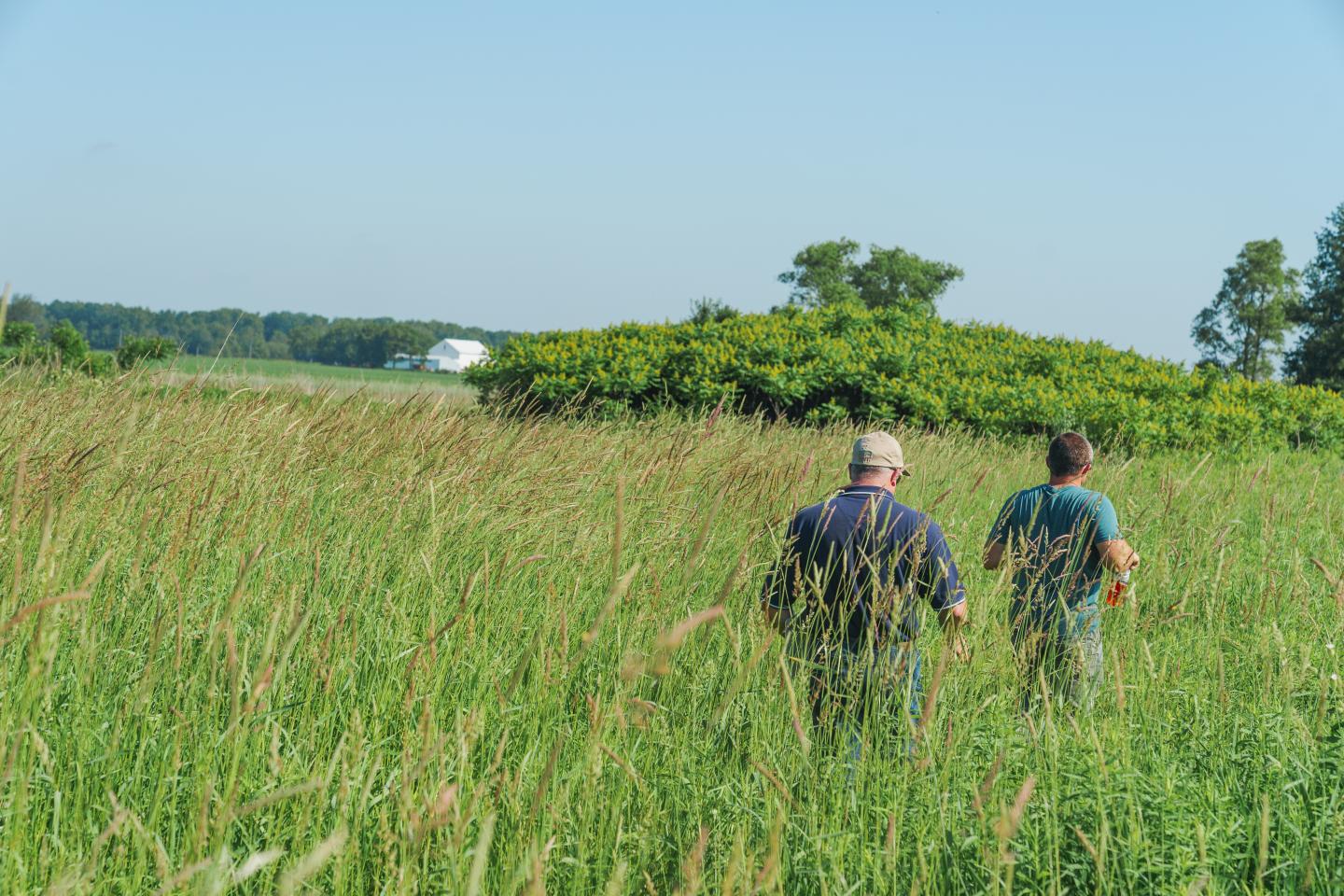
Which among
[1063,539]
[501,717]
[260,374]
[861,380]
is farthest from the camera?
[861,380]

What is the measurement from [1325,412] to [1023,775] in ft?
52.2

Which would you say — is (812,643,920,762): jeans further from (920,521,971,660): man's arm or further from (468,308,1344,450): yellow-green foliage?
(468,308,1344,450): yellow-green foliage

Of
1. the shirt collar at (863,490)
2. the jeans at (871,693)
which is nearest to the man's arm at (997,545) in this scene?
the shirt collar at (863,490)

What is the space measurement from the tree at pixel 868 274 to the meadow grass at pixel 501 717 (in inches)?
1769

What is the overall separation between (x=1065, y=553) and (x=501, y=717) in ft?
9.13

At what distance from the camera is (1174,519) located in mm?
7367

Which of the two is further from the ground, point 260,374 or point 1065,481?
point 260,374

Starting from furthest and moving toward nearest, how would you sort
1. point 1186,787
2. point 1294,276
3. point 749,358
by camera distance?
1. point 1294,276
2. point 749,358
3. point 1186,787

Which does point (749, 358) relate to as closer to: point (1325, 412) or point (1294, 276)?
point (1325, 412)

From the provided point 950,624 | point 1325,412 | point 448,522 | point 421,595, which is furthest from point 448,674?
point 1325,412

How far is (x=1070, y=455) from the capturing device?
4770 mm

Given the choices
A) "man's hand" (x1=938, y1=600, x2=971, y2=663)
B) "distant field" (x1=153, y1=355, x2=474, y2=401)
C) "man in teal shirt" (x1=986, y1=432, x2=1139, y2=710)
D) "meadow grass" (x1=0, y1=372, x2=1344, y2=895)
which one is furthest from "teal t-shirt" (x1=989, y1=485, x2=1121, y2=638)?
"distant field" (x1=153, y1=355, x2=474, y2=401)

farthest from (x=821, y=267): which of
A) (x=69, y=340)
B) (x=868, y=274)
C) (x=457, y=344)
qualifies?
(x=457, y=344)

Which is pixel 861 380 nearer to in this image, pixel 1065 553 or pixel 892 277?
pixel 1065 553
